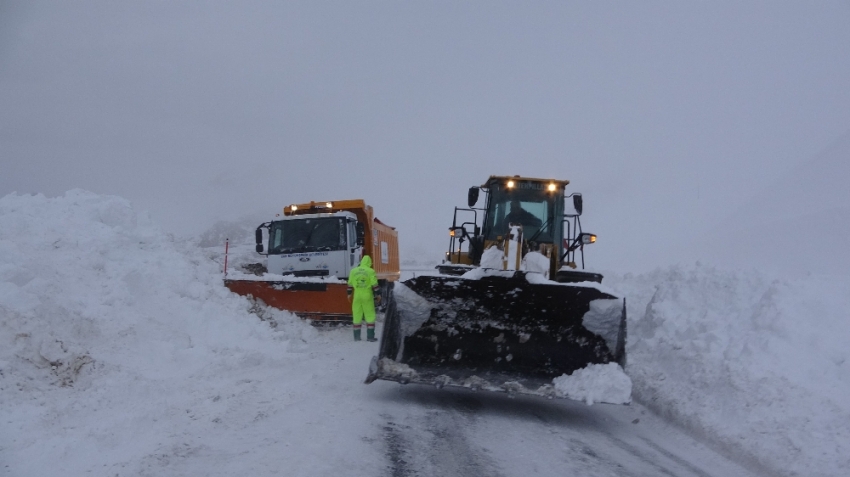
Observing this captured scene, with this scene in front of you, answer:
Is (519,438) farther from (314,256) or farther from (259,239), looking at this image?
(259,239)

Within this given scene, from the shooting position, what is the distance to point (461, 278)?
20.7ft

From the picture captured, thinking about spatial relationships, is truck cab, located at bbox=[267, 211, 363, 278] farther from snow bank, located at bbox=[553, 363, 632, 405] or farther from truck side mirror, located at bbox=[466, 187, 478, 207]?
snow bank, located at bbox=[553, 363, 632, 405]

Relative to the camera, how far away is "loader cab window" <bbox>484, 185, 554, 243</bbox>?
9242 mm

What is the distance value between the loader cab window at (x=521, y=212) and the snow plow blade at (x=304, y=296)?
336cm

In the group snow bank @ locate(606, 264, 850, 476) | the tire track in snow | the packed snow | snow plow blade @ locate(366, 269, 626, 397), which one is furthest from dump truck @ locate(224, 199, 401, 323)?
the tire track in snow

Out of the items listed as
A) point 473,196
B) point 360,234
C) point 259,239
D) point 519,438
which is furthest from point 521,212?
point 259,239

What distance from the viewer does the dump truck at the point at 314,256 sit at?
436 inches

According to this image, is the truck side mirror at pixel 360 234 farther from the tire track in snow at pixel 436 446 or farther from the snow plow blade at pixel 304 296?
the tire track in snow at pixel 436 446

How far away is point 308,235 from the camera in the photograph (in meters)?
12.8

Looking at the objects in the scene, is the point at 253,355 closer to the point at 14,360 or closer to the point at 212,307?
the point at 212,307

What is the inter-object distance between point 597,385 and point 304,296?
6673mm

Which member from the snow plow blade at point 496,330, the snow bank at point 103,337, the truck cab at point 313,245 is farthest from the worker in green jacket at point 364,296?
Result: the snow plow blade at point 496,330

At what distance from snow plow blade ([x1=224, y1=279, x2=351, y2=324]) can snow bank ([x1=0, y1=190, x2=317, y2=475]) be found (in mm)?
1062

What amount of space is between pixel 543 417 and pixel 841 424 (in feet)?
7.80
